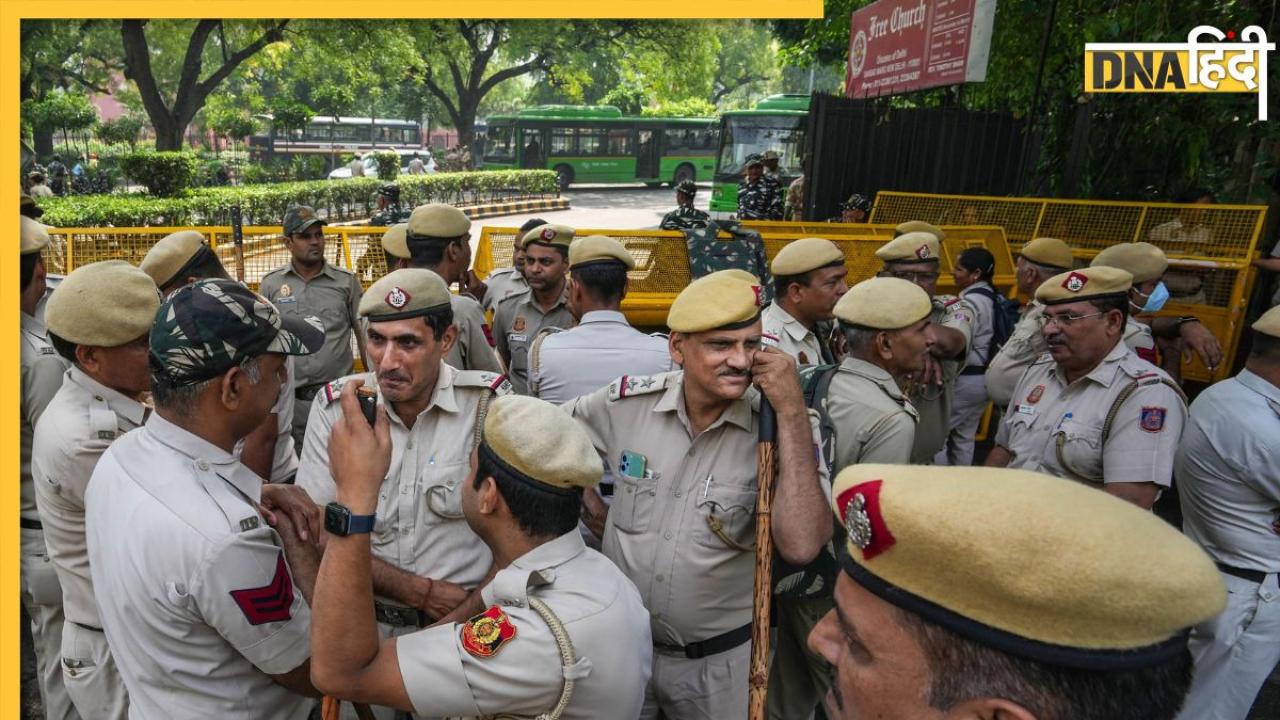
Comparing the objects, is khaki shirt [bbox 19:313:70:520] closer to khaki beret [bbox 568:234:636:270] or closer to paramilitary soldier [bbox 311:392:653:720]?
paramilitary soldier [bbox 311:392:653:720]

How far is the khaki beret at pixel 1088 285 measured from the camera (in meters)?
3.34

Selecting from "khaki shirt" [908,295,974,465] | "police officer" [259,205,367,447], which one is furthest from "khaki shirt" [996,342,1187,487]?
"police officer" [259,205,367,447]

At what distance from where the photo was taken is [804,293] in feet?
12.5

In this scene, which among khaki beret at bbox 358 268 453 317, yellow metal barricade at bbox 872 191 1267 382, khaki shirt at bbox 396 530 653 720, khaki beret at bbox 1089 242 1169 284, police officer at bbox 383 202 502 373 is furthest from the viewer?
yellow metal barricade at bbox 872 191 1267 382

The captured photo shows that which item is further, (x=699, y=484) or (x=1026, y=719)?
(x=699, y=484)

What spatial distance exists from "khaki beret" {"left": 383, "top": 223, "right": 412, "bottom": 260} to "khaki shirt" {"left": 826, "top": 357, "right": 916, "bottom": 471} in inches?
124

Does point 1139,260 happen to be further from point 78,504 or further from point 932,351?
point 78,504

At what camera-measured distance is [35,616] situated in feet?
9.94

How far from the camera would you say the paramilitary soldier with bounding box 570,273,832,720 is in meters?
2.45

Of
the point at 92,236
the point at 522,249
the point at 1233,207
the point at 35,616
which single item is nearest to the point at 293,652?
the point at 35,616

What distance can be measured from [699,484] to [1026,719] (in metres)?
1.52

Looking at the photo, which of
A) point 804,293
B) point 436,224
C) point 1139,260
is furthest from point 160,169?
point 1139,260

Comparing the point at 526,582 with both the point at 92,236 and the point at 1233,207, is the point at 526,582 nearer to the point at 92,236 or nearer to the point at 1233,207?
the point at 92,236

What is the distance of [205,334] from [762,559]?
1.60m
